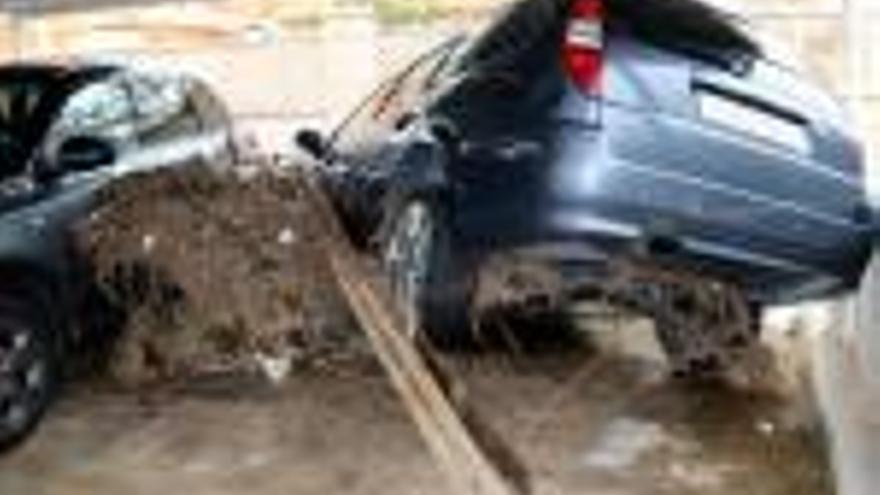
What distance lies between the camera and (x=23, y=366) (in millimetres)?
8531

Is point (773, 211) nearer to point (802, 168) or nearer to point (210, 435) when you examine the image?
point (802, 168)

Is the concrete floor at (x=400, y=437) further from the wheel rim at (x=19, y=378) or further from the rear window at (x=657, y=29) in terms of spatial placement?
the rear window at (x=657, y=29)

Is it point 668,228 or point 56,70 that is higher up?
point 56,70

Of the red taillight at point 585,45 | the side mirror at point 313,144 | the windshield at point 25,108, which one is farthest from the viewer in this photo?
the side mirror at point 313,144

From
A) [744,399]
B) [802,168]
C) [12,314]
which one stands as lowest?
[744,399]

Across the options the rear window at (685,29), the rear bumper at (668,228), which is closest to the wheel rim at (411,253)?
the rear bumper at (668,228)

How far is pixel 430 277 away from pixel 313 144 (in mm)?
2403

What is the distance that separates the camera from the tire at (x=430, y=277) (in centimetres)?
841

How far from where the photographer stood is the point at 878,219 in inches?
326

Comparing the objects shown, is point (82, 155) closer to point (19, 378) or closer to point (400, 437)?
point (19, 378)

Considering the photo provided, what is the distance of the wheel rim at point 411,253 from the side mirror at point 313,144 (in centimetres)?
169

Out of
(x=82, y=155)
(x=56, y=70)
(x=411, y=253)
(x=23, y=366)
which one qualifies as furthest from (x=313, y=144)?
(x=23, y=366)

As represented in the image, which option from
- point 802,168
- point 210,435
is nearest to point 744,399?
point 802,168

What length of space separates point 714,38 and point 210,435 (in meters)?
2.97
